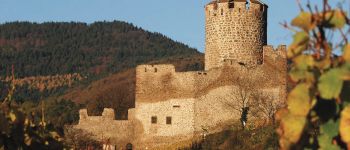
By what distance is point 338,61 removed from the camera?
557 centimetres

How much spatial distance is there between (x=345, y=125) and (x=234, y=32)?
1151 inches

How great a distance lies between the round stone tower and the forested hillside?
256 ft

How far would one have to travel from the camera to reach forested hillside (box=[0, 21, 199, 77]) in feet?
403

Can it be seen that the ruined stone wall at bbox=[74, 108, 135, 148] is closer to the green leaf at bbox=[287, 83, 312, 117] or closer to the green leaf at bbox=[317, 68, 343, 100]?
the green leaf at bbox=[287, 83, 312, 117]

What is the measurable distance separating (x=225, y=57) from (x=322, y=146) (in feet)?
95.4

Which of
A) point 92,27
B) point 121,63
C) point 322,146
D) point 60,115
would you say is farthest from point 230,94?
point 92,27

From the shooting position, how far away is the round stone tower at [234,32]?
113 feet

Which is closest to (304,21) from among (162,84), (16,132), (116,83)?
(16,132)

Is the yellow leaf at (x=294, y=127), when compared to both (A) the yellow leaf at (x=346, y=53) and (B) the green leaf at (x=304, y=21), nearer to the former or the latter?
(A) the yellow leaf at (x=346, y=53)

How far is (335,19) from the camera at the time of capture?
5613 mm

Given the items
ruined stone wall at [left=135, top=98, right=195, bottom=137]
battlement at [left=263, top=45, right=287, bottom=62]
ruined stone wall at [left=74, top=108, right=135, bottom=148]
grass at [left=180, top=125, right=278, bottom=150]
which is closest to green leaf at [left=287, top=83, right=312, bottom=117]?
grass at [left=180, top=125, right=278, bottom=150]

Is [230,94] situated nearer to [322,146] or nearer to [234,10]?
[234,10]

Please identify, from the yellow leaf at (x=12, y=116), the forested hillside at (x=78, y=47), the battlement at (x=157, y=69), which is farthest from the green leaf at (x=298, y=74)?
the forested hillside at (x=78, y=47)

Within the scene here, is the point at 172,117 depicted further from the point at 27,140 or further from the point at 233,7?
the point at 27,140
